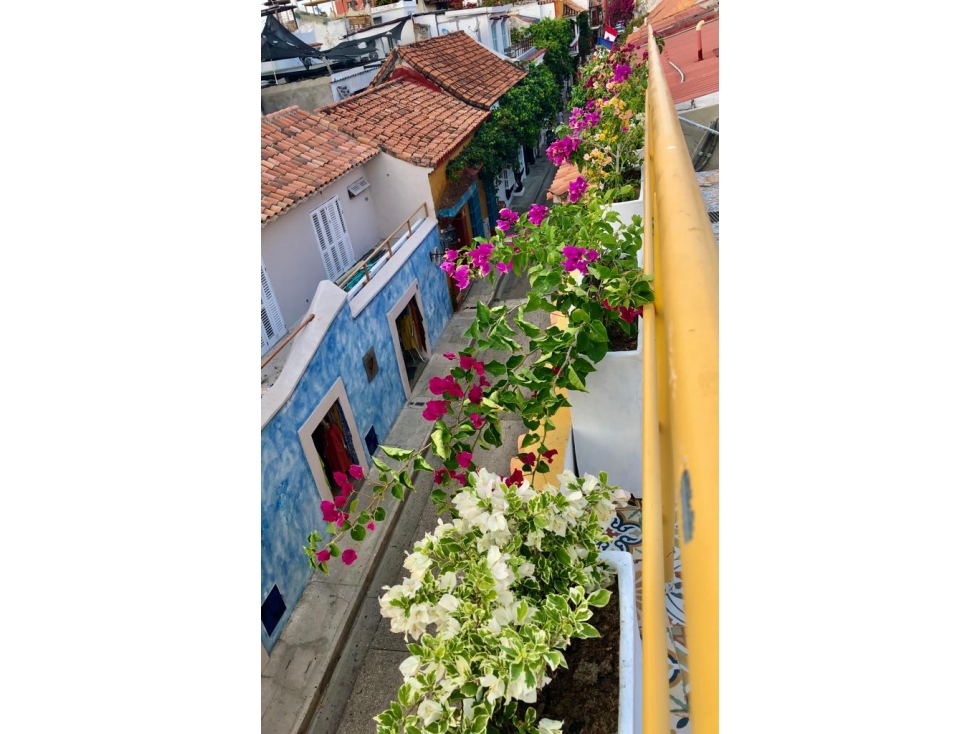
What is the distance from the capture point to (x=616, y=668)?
5.74 ft

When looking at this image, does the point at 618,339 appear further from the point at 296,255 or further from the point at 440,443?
the point at 296,255

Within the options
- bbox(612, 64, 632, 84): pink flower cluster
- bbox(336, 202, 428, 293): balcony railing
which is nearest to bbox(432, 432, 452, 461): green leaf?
bbox(612, 64, 632, 84): pink flower cluster

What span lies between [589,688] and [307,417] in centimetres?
557

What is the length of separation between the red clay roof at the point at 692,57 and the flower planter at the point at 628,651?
8.72 ft

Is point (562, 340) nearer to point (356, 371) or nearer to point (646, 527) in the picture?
point (646, 527)

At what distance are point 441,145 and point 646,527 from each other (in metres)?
12.1

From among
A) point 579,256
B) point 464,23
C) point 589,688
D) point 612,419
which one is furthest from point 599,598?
point 464,23

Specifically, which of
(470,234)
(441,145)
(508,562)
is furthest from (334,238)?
(508,562)

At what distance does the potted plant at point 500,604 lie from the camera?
4.76ft

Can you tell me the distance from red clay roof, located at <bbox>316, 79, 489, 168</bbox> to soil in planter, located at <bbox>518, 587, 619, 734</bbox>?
1034 centimetres

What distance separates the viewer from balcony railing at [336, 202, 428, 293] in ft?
30.0

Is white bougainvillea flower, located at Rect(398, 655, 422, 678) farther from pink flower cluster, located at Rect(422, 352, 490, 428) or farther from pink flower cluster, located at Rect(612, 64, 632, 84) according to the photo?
pink flower cluster, located at Rect(612, 64, 632, 84)

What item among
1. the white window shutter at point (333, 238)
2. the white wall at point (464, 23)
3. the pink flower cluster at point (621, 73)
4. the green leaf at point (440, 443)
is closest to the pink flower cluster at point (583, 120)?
the pink flower cluster at point (621, 73)

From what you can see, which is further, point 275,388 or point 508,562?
point 275,388
